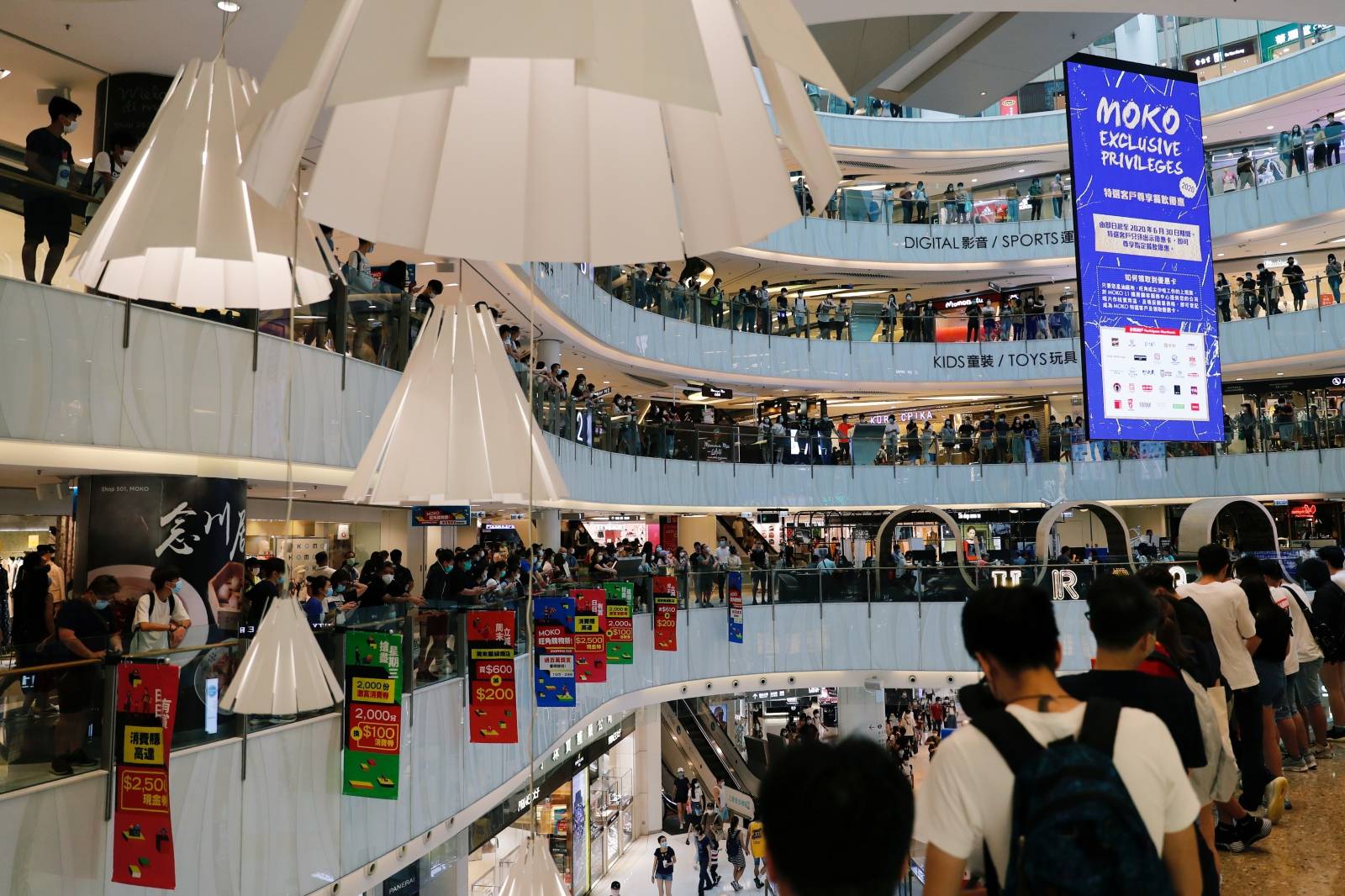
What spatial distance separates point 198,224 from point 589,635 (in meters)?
11.7

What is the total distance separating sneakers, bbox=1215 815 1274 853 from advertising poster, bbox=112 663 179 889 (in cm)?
613

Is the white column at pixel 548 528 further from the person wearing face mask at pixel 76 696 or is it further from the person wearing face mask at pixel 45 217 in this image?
the person wearing face mask at pixel 76 696

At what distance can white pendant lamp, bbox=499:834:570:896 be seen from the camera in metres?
3.59

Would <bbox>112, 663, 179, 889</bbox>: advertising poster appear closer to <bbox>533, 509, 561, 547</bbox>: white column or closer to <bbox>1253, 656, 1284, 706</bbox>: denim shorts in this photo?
<bbox>1253, 656, 1284, 706</bbox>: denim shorts

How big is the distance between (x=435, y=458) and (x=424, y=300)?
8511 mm

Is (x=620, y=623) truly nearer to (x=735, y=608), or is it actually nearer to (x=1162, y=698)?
(x=735, y=608)

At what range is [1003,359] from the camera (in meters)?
28.0

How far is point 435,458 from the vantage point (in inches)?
153

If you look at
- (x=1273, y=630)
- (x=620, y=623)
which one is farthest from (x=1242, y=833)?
(x=620, y=623)

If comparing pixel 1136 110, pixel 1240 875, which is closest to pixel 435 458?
pixel 1240 875

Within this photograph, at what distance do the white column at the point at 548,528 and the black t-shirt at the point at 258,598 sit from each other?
10669mm

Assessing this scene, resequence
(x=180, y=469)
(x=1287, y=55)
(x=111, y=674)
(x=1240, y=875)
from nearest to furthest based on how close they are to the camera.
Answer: (x=1240, y=875), (x=111, y=674), (x=180, y=469), (x=1287, y=55)

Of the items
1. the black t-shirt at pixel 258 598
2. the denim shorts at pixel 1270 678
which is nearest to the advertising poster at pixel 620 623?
the black t-shirt at pixel 258 598

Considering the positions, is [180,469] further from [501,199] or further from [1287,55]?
[1287,55]
